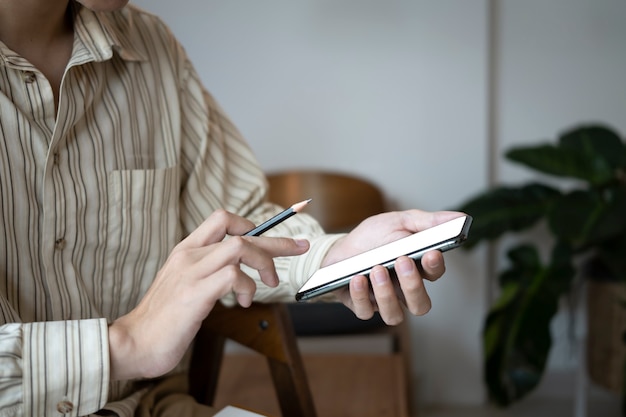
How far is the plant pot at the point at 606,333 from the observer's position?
8.74 feet

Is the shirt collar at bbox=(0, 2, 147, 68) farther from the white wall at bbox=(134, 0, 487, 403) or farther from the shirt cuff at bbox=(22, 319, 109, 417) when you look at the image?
the white wall at bbox=(134, 0, 487, 403)

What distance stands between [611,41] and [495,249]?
89 cm

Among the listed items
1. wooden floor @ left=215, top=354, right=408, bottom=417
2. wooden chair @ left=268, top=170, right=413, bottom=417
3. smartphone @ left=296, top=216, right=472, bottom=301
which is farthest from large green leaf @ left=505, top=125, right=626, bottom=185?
smartphone @ left=296, top=216, right=472, bottom=301

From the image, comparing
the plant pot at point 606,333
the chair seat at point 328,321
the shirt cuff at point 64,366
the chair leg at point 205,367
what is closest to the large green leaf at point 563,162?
the plant pot at point 606,333

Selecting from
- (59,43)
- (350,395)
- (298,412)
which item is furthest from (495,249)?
(59,43)

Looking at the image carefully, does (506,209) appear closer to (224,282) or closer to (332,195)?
(332,195)

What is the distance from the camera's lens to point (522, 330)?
2533 mm

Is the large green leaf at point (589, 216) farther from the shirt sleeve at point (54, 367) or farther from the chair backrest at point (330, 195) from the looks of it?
the shirt sleeve at point (54, 367)

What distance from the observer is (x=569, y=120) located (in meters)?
3.07

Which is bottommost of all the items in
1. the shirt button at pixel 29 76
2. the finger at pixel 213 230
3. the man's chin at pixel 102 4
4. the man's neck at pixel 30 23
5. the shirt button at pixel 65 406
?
the shirt button at pixel 65 406

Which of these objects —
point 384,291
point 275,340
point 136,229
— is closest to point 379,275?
point 384,291

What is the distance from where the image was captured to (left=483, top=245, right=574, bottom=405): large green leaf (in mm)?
2537

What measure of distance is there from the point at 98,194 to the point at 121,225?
0.19 feet

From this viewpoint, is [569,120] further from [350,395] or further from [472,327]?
[350,395]
